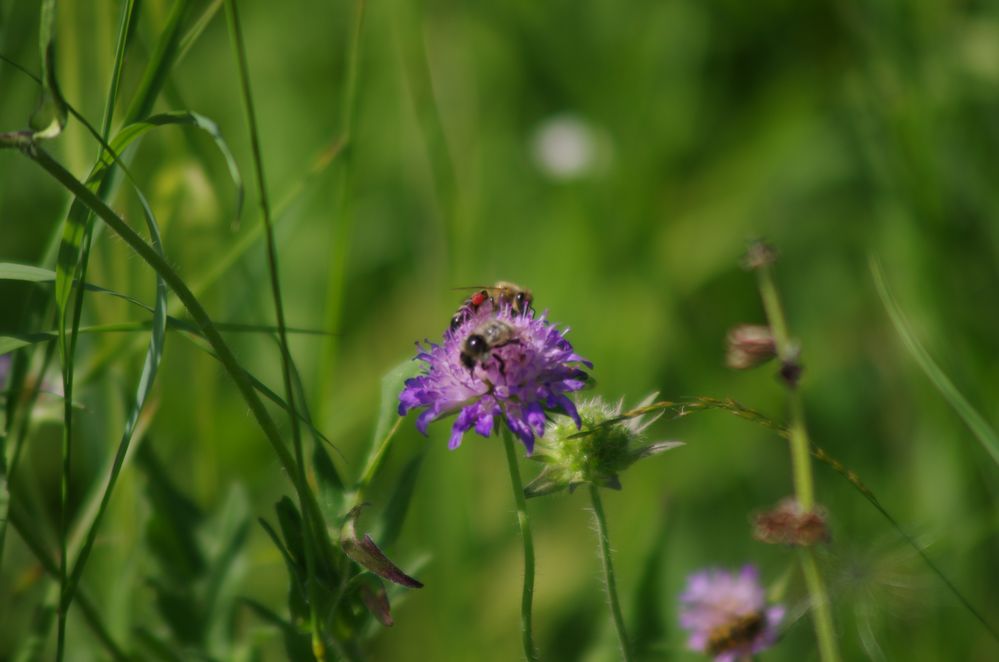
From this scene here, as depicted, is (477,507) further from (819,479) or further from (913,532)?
(913,532)

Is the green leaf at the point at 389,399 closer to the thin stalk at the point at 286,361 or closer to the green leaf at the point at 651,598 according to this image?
the thin stalk at the point at 286,361

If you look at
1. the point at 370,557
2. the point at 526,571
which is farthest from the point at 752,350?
the point at 370,557

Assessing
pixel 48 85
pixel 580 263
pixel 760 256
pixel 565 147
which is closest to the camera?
pixel 48 85

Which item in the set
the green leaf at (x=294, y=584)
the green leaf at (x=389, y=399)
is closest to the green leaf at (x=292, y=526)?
the green leaf at (x=294, y=584)

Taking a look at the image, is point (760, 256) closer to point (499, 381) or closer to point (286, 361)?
point (499, 381)

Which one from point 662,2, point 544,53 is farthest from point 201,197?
point 662,2

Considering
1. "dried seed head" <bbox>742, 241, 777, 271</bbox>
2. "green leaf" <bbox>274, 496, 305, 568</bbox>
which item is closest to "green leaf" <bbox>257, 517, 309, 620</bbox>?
"green leaf" <bbox>274, 496, 305, 568</bbox>
